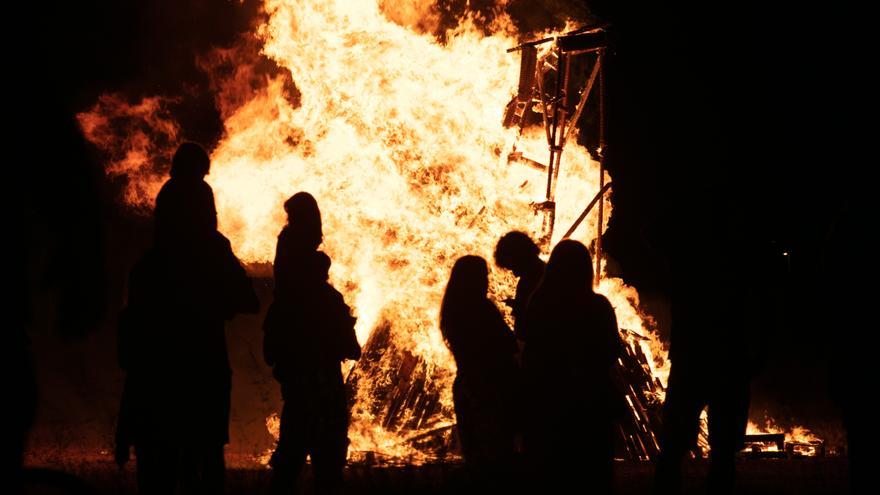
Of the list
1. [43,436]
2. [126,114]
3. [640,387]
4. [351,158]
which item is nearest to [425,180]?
[351,158]

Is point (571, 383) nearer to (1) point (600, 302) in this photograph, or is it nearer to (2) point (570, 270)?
(1) point (600, 302)

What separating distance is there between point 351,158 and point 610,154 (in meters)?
7.22

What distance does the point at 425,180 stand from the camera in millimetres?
10312

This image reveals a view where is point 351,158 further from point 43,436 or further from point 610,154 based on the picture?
point 610,154

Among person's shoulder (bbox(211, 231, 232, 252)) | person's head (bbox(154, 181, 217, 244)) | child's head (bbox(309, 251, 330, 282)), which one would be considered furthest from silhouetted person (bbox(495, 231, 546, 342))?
person's head (bbox(154, 181, 217, 244))

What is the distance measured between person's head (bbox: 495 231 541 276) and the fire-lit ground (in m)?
1.78

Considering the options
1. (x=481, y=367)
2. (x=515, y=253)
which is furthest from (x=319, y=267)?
(x=515, y=253)

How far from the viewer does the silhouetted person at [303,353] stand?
15.7 feet

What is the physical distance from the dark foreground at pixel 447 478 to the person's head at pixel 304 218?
2146mm

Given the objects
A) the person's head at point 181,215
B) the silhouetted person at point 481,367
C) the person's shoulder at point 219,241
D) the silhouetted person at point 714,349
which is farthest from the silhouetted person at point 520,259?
the person's head at point 181,215

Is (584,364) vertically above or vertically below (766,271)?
below

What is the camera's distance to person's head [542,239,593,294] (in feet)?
13.5

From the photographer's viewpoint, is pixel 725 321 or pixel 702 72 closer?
pixel 725 321

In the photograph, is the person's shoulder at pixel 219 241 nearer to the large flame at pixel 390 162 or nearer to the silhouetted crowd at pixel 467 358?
the silhouetted crowd at pixel 467 358
